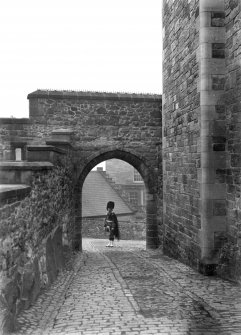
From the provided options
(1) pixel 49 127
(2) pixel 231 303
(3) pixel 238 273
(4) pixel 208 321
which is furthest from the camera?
(1) pixel 49 127

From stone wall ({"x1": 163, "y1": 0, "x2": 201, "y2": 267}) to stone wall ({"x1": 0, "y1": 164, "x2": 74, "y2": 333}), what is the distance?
9.07 feet

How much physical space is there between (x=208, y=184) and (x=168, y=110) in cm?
332

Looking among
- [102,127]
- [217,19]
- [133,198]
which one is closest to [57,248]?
[217,19]

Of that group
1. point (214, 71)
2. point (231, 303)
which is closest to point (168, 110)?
point (214, 71)

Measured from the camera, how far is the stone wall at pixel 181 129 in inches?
324

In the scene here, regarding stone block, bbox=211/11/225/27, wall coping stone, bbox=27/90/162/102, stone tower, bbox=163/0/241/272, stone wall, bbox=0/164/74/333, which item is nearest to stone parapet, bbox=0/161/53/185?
stone wall, bbox=0/164/74/333

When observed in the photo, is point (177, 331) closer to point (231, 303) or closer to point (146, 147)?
point (231, 303)

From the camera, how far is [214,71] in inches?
302

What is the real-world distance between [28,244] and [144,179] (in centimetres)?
826

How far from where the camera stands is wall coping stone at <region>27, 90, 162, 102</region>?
1294 cm

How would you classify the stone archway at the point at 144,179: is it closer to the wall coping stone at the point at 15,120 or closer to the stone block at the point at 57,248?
the wall coping stone at the point at 15,120

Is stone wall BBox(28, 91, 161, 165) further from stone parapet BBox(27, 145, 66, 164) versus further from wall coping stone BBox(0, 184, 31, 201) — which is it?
wall coping stone BBox(0, 184, 31, 201)

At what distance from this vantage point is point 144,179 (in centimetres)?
1362

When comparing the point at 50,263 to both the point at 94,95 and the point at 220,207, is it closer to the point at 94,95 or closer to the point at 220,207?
the point at 220,207
